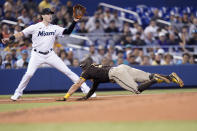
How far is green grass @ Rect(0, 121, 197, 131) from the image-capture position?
566 cm

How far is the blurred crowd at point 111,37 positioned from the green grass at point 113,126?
902 cm

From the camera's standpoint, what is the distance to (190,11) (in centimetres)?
2039

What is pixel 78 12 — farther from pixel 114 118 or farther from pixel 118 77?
pixel 114 118

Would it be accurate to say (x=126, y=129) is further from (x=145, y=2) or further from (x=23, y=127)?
(x=145, y=2)

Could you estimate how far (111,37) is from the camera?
17438 millimetres

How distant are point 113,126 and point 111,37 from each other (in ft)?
38.3

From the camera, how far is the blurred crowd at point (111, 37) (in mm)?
15578

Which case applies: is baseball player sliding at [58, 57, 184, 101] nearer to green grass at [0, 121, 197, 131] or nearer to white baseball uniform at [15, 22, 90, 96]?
white baseball uniform at [15, 22, 90, 96]

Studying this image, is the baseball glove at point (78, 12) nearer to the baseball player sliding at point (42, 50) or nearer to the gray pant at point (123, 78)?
the baseball player sliding at point (42, 50)

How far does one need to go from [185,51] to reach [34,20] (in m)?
5.97

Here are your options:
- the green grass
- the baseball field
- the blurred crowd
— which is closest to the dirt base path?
the baseball field

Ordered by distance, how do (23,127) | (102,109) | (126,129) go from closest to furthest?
(126,129), (23,127), (102,109)

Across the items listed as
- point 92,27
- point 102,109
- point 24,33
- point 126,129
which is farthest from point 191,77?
point 126,129

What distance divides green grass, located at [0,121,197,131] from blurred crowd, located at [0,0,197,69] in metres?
9.02
